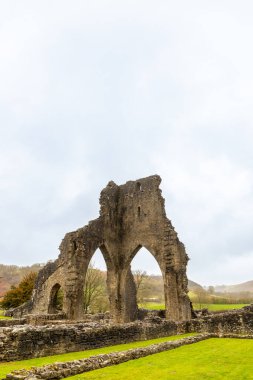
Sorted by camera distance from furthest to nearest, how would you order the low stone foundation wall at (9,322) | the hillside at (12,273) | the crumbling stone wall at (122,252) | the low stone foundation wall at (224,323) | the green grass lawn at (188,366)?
the hillside at (12,273) < the crumbling stone wall at (122,252) < the low stone foundation wall at (9,322) < the low stone foundation wall at (224,323) < the green grass lawn at (188,366)

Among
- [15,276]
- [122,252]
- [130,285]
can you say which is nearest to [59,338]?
[122,252]

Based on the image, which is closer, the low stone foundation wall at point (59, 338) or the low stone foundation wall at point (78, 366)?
the low stone foundation wall at point (78, 366)

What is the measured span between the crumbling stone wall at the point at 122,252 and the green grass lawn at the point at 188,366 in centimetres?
1220

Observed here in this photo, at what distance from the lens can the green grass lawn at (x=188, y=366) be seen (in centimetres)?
706

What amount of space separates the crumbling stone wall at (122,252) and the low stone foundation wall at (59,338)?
8.44m

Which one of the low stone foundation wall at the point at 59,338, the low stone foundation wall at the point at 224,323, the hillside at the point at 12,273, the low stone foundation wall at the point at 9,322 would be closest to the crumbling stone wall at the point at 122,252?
the low stone foundation wall at the point at 9,322

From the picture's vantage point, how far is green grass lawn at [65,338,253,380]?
23.2ft

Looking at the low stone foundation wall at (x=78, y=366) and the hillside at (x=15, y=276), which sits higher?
the hillside at (x=15, y=276)

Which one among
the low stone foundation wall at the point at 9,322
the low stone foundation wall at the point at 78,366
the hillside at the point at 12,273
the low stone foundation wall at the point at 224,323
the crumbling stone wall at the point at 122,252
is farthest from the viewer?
the hillside at the point at 12,273

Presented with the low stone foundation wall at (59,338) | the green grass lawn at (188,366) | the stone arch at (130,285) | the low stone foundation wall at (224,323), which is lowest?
the green grass lawn at (188,366)

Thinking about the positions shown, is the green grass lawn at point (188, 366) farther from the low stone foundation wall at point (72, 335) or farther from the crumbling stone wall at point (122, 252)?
the crumbling stone wall at point (122, 252)

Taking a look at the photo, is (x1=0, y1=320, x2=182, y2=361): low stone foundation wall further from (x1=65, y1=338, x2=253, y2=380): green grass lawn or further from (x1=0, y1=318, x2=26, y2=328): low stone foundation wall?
(x1=0, y1=318, x2=26, y2=328): low stone foundation wall

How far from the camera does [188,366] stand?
8344 millimetres

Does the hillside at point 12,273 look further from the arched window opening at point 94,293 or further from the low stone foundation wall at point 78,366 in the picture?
the low stone foundation wall at point 78,366
